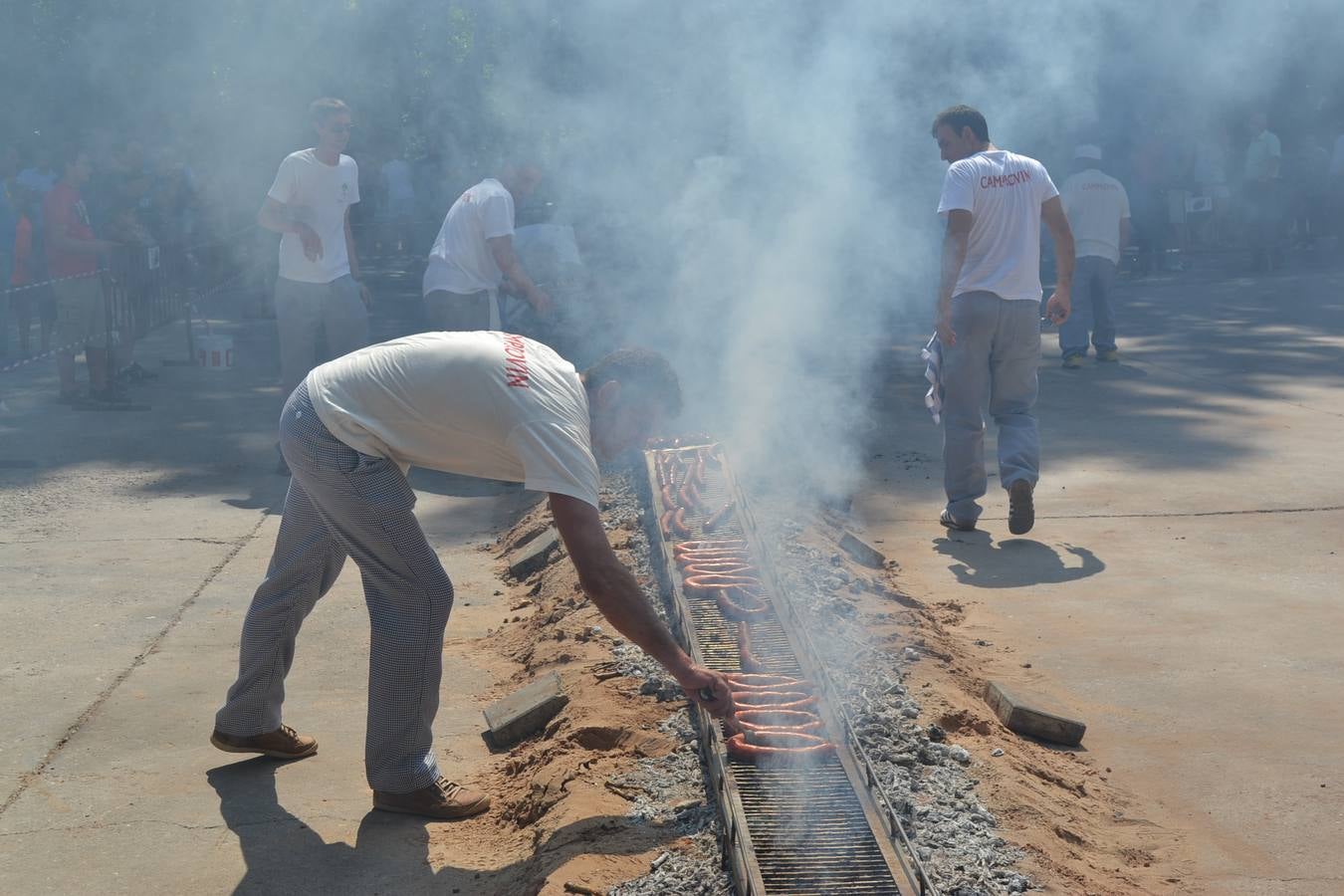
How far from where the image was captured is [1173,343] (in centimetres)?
1223

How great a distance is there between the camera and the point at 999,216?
634 cm

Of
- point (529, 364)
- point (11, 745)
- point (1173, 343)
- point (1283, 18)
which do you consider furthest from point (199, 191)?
point (529, 364)

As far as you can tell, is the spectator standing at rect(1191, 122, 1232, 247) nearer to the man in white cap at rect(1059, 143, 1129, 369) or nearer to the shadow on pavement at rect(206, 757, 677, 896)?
the man in white cap at rect(1059, 143, 1129, 369)

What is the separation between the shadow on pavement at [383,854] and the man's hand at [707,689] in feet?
1.30

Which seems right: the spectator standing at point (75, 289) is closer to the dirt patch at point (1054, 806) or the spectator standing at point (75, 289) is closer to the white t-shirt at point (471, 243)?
the white t-shirt at point (471, 243)

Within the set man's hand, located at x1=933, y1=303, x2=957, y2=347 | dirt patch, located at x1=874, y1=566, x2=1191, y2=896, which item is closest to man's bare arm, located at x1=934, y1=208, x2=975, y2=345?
man's hand, located at x1=933, y1=303, x2=957, y2=347

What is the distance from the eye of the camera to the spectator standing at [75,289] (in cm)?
1012

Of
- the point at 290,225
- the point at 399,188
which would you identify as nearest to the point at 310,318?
the point at 290,225

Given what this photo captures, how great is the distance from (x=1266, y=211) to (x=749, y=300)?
29.9 ft

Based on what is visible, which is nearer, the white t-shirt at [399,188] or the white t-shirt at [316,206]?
→ the white t-shirt at [316,206]

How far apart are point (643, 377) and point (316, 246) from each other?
463 centimetres

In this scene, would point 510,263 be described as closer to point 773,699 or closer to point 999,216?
point 999,216

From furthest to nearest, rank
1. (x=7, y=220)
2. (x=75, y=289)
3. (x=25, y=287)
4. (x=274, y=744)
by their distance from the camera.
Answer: (x=7, y=220)
(x=25, y=287)
(x=75, y=289)
(x=274, y=744)

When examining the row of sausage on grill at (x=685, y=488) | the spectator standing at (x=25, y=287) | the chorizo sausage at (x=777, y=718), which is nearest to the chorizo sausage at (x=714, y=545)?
the row of sausage on grill at (x=685, y=488)
